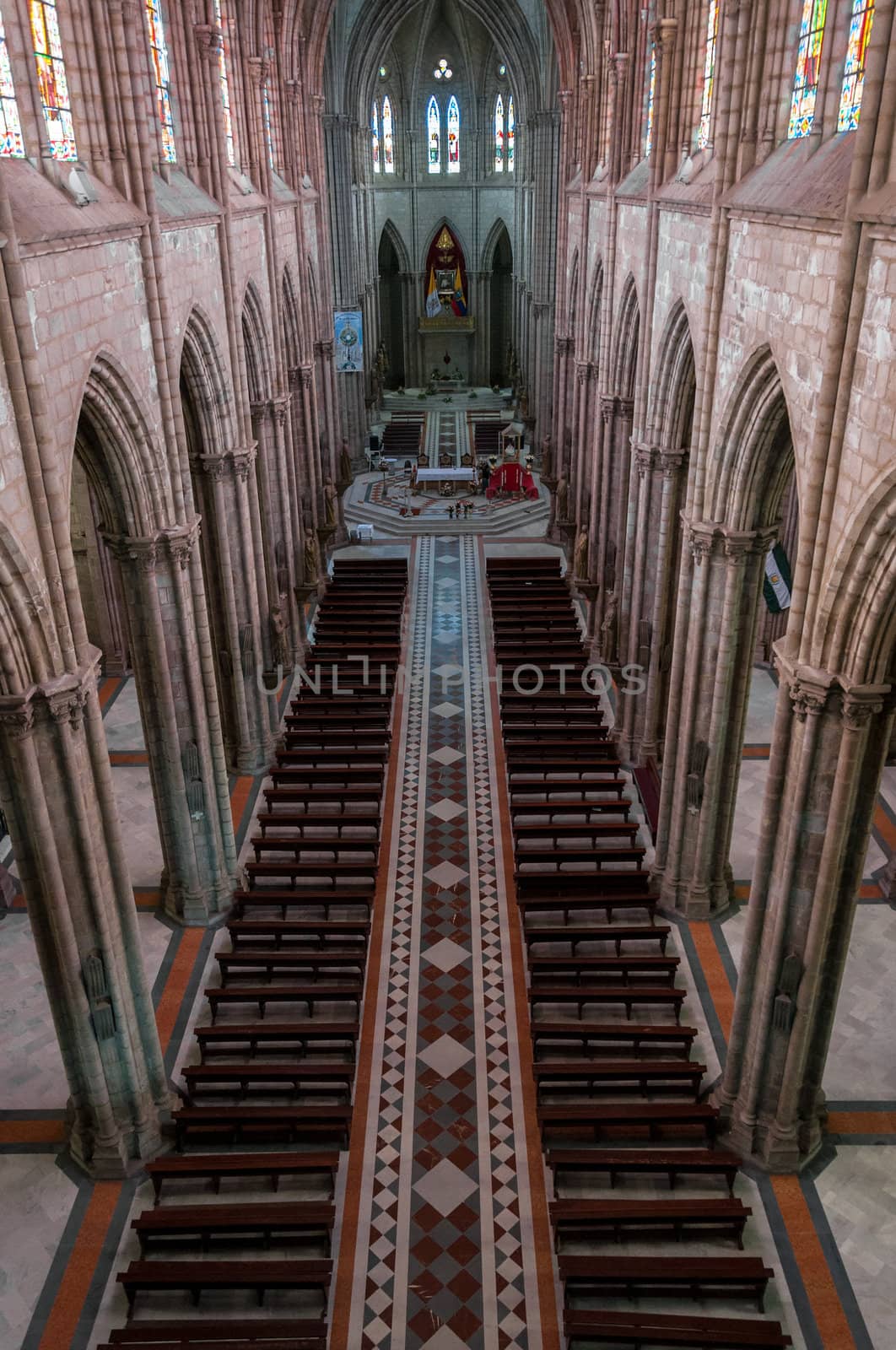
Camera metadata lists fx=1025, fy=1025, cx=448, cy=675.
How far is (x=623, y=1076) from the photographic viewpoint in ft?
40.2

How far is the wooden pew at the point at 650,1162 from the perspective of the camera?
36.4 feet

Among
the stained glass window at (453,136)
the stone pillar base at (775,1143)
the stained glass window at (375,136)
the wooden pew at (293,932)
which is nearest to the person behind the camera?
the stone pillar base at (775,1143)

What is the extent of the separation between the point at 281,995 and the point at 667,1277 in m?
5.88

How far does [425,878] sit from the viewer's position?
16719 millimetres

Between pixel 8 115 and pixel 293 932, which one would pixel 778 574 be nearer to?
pixel 293 932

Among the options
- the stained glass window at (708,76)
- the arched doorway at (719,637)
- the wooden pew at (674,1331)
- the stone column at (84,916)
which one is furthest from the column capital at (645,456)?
the wooden pew at (674,1331)

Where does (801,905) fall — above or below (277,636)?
above

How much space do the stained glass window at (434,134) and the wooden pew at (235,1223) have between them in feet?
161

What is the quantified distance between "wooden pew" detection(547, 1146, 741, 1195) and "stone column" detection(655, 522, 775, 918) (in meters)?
4.71

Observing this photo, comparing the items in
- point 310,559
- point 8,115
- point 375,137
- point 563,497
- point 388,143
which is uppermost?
point 375,137

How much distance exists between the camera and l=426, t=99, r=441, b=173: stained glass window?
→ 4875 centimetres

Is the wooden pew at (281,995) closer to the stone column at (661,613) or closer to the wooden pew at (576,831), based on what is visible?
the wooden pew at (576,831)

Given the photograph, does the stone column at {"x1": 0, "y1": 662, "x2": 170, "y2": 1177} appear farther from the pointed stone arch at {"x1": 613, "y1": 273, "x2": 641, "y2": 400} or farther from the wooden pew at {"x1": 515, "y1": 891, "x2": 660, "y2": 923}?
the pointed stone arch at {"x1": 613, "y1": 273, "x2": 641, "y2": 400}

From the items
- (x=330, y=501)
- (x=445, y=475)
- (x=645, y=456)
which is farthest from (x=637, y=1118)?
(x=445, y=475)
